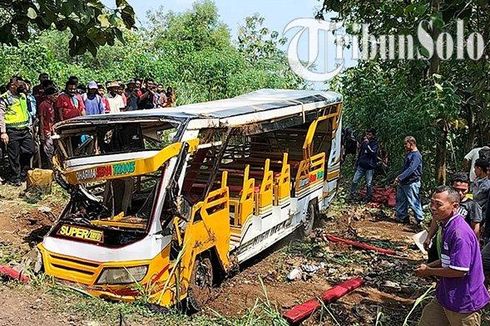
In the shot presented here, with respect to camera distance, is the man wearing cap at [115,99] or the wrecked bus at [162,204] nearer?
the wrecked bus at [162,204]

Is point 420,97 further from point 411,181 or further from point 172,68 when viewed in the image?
point 172,68

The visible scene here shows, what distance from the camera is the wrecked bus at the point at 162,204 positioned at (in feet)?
18.6

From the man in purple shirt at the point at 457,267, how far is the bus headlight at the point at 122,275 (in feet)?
8.69

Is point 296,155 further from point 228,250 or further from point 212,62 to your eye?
point 212,62

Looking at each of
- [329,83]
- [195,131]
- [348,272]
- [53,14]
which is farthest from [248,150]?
[329,83]

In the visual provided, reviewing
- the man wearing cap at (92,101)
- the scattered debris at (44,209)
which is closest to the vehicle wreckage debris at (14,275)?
the scattered debris at (44,209)

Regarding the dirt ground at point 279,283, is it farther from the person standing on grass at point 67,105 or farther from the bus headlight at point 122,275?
the person standing on grass at point 67,105

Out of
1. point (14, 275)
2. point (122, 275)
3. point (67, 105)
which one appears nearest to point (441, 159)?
point (67, 105)

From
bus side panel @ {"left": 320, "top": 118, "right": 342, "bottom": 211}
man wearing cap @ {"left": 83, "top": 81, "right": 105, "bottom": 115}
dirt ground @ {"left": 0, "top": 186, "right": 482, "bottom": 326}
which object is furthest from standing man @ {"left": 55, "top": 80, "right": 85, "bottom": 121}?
bus side panel @ {"left": 320, "top": 118, "right": 342, "bottom": 211}

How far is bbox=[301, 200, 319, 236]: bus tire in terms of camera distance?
1006 centimetres

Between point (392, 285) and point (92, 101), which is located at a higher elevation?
point (92, 101)

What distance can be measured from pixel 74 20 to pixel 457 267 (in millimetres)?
3531

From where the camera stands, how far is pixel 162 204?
19.3 ft

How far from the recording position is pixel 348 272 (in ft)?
26.9
